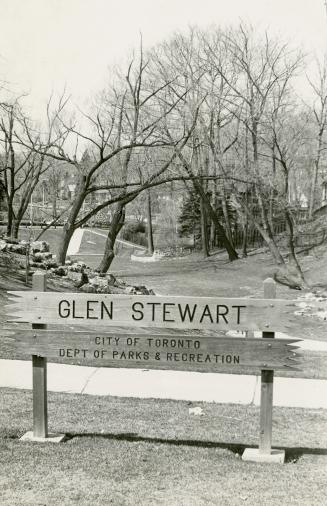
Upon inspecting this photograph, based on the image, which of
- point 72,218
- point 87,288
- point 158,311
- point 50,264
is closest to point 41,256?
point 50,264

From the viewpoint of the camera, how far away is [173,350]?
5168 mm

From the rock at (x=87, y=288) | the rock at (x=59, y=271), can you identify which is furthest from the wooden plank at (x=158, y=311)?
the rock at (x=59, y=271)

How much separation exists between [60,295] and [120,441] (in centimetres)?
129

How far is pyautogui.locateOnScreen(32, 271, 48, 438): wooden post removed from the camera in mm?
5391

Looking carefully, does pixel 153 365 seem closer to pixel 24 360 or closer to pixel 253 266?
pixel 24 360

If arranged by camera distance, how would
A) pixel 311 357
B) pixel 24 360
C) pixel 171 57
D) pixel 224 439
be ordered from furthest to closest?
pixel 171 57
pixel 311 357
pixel 24 360
pixel 224 439

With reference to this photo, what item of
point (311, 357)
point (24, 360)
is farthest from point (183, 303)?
point (311, 357)

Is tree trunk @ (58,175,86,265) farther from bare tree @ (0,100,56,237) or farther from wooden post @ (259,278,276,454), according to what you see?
wooden post @ (259,278,276,454)

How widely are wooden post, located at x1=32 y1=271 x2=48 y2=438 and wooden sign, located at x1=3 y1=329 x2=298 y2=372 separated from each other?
16 centimetres

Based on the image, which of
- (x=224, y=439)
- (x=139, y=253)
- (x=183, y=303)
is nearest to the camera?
(x=183, y=303)

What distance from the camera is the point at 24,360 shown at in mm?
8930

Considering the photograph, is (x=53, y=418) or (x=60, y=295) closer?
(x=60, y=295)

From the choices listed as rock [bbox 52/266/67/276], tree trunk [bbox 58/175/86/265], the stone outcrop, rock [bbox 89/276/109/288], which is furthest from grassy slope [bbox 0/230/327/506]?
tree trunk [bbox 58/175/86/265]

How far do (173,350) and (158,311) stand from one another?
1.06ft
